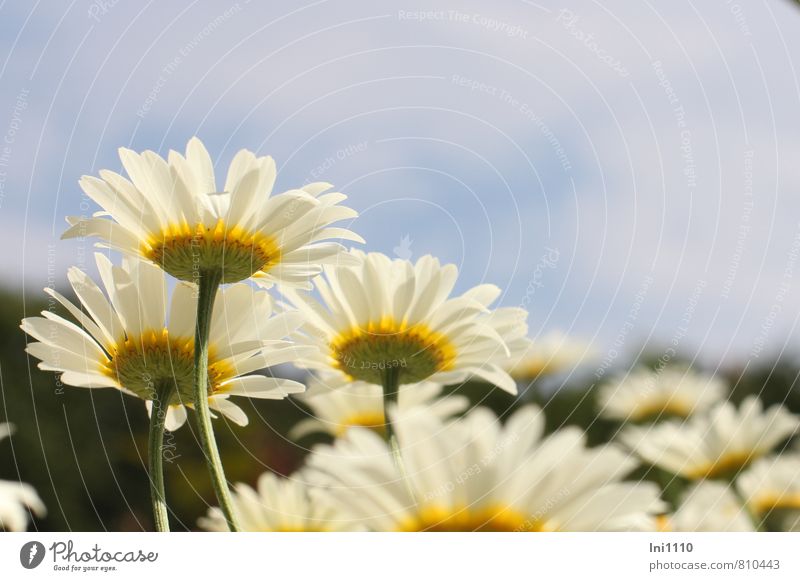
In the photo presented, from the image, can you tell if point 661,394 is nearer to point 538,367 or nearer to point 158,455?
point 538,367

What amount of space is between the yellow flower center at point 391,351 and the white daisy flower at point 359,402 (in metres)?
0.01

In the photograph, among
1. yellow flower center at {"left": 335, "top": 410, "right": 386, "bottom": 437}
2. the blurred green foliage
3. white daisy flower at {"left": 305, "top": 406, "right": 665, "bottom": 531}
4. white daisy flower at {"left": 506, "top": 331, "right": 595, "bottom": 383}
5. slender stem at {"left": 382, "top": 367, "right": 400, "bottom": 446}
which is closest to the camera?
white daisy flower at {"left": 305, "top": 406, "right": 665, "bottom": 531}

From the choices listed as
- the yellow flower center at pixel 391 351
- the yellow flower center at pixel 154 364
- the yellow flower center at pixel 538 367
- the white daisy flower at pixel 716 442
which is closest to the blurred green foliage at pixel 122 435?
the yellow flower center at pixel 538 367

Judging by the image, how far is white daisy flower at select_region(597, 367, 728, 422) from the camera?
0.78 meters

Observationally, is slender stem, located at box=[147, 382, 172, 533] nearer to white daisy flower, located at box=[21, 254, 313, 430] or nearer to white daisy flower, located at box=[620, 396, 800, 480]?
white daisy flower, located at box=[21, 254, 313, 430]

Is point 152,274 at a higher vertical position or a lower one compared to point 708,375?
higher

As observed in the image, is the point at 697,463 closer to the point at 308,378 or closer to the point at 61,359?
the point at 308,378

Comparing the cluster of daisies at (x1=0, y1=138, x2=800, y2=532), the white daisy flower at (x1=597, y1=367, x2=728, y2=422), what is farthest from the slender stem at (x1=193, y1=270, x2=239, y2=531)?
the white daisy flower at (x1=597, y1=367, x2=728, y2=422)

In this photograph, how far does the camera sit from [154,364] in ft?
1.11

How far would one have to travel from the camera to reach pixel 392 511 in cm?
28

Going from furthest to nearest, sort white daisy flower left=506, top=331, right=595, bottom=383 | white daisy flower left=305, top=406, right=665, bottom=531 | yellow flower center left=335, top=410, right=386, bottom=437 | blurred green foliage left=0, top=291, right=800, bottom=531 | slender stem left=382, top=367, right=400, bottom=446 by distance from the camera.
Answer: blurred green foliage left=0, top=291, right=800, bottom=531, white daisy flower left=506, top=331, right=595, bottom=383, yellow flower center left=335, top=410, right=386, bottom=437, slender stem left=382, top=367, right=400, bottom=446, white daisy flower left=305, top=406, right=665, bottom=531
